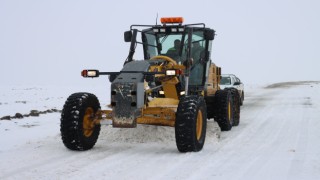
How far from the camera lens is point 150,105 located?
306 inches

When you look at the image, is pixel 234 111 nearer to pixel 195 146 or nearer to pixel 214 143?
pixel 214 143

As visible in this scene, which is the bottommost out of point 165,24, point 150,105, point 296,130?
point 296,130

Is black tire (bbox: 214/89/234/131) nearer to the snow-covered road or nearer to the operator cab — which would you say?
the snow-covered road

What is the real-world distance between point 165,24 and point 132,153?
3.68 meters

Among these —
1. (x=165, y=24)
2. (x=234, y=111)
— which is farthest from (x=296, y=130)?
(x=165, y=24)

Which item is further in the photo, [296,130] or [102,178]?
[296,130]

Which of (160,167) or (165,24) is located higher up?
(165,24)

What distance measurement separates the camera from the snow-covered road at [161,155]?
5.70 meters

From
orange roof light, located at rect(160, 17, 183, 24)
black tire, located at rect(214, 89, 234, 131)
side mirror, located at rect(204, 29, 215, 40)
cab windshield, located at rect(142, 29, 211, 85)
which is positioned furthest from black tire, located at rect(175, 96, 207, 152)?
black tire, located at rect(214, 89, 234, 131)

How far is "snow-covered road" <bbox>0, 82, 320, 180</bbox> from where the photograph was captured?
5703 mm

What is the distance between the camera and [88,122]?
302 inches

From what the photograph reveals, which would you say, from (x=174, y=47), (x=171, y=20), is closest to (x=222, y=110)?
(x=174, y=47)

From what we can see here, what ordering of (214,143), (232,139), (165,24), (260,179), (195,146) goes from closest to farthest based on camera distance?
(260,179) → (195,146) → (214,143) → (232,139) → (165,24)

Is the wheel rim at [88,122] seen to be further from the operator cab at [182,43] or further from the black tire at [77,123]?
the operator cab at [182,43]
